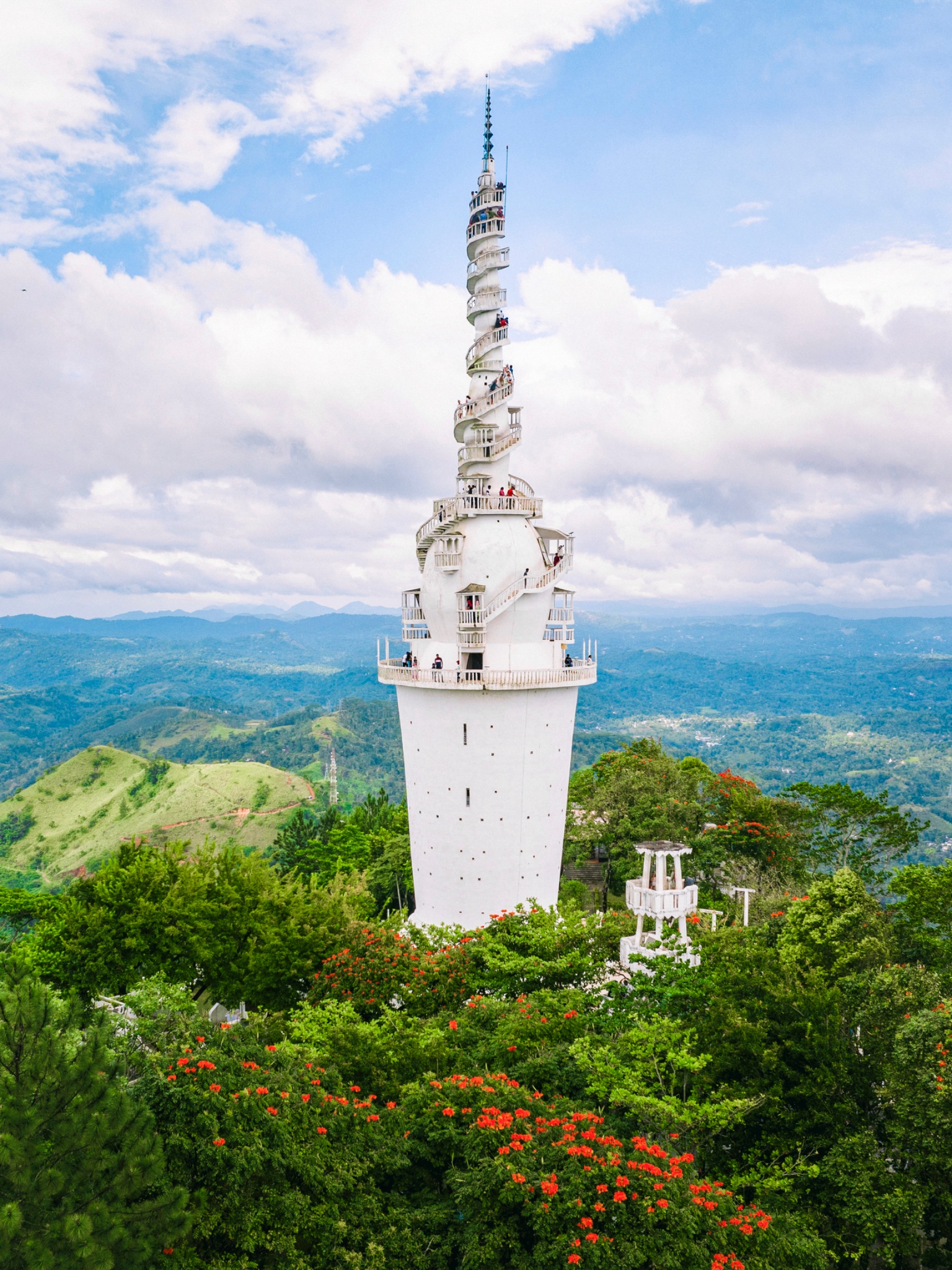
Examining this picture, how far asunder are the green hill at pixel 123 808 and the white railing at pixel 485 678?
6398 centimetres

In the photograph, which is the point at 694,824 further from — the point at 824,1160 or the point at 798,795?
the point at 824,1160

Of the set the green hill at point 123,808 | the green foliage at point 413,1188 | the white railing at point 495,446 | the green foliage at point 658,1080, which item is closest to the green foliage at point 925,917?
the green foliage at point 658,1080

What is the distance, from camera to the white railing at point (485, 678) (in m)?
28.9

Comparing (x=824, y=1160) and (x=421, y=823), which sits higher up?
(x=421, y=823)

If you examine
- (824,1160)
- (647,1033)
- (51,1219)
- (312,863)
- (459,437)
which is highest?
(459,437)

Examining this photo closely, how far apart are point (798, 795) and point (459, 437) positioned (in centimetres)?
2574

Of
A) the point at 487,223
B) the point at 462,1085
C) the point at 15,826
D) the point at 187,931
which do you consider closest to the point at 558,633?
the point at 487,223

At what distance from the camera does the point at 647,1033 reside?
16.2 metres

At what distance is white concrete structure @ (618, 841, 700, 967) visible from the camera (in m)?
21.9

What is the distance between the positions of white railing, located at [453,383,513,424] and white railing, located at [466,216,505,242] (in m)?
6.51

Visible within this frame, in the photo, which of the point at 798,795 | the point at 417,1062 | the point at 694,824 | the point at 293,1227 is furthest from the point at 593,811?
the point at 293,1227

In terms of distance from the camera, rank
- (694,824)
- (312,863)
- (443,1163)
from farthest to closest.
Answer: (312,863) → (694,824) → (443,1163)

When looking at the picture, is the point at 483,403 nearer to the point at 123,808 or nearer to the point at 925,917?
the point at 925,917

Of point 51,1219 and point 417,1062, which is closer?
point 51,1219
